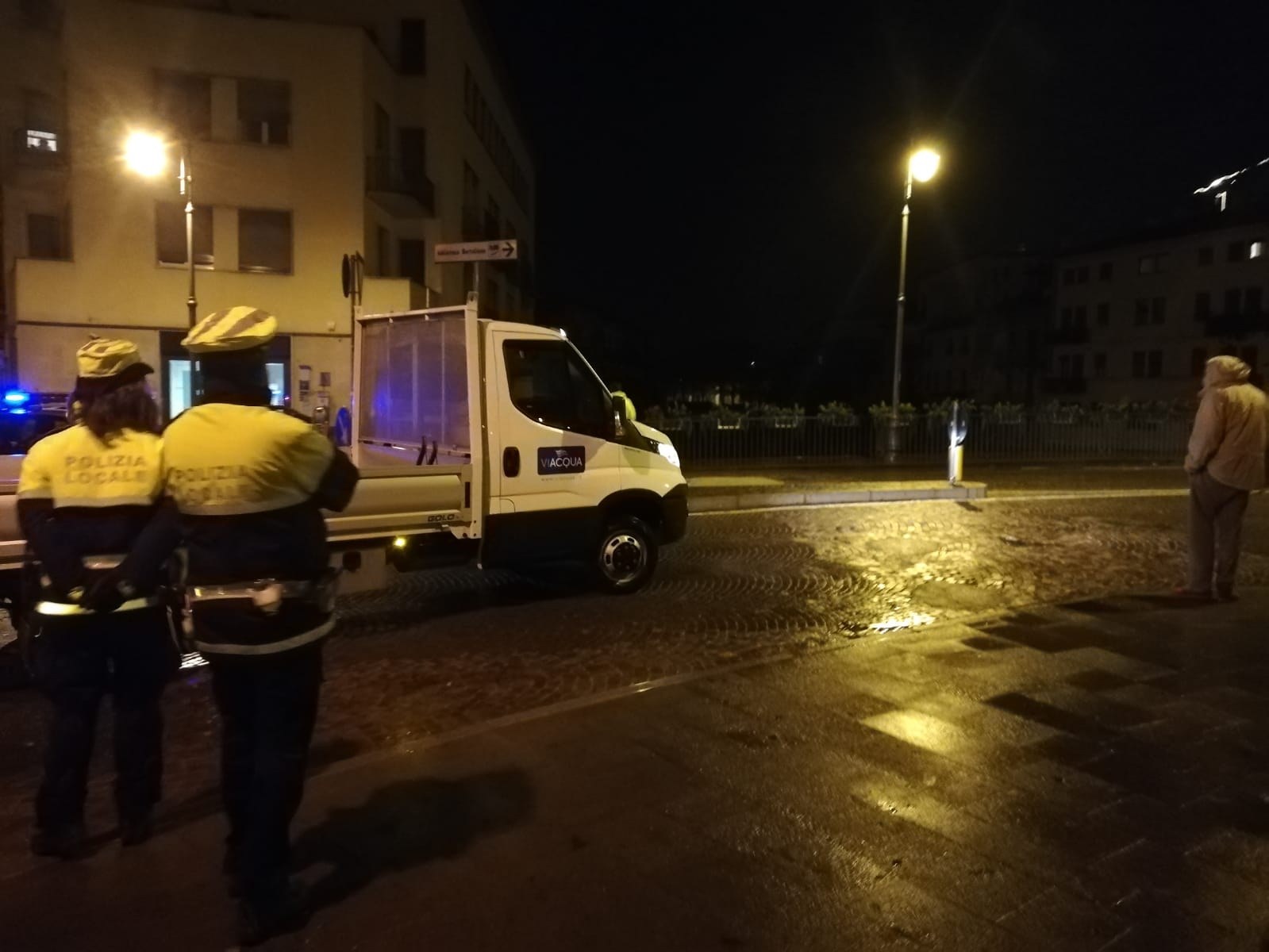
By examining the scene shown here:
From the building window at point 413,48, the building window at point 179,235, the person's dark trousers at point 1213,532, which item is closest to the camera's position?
the person's dark trousers at point 1213,532

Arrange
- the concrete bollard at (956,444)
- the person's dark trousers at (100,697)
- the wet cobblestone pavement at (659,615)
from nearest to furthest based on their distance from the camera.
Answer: the person's dark trousers at (100,697) → the wet cobblestone pavement at (659,615) → the concrete bollard at (956,444)

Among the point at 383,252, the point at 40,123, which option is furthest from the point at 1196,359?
the point at 40,123

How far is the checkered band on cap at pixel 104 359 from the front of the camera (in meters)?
3.87

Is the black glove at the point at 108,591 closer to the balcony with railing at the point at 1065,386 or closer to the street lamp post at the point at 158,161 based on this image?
the street lamp post at the point at 158,161

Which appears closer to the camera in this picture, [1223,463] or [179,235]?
[1223,463]

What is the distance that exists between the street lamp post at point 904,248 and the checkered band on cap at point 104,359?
17278 millimetres

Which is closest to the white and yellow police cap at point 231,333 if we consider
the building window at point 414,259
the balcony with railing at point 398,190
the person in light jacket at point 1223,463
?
the person in light jacket at point 1223,463

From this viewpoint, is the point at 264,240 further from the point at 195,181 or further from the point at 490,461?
the point at 490,461

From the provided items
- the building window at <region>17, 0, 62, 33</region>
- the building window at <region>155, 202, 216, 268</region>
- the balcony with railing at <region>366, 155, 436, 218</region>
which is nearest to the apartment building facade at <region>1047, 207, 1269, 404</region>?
the balcony with railing at <region>366, 155, 436, 218</region>

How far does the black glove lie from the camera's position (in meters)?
3.69

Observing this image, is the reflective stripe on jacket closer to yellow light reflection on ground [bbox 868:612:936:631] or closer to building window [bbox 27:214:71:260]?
yellow light reflection on ground [bbox 868:612:936:631]

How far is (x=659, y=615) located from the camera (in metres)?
Result: 8.23

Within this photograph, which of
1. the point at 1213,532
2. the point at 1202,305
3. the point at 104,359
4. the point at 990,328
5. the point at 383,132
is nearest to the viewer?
the point at 104,359

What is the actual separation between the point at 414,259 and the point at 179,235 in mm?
7804
